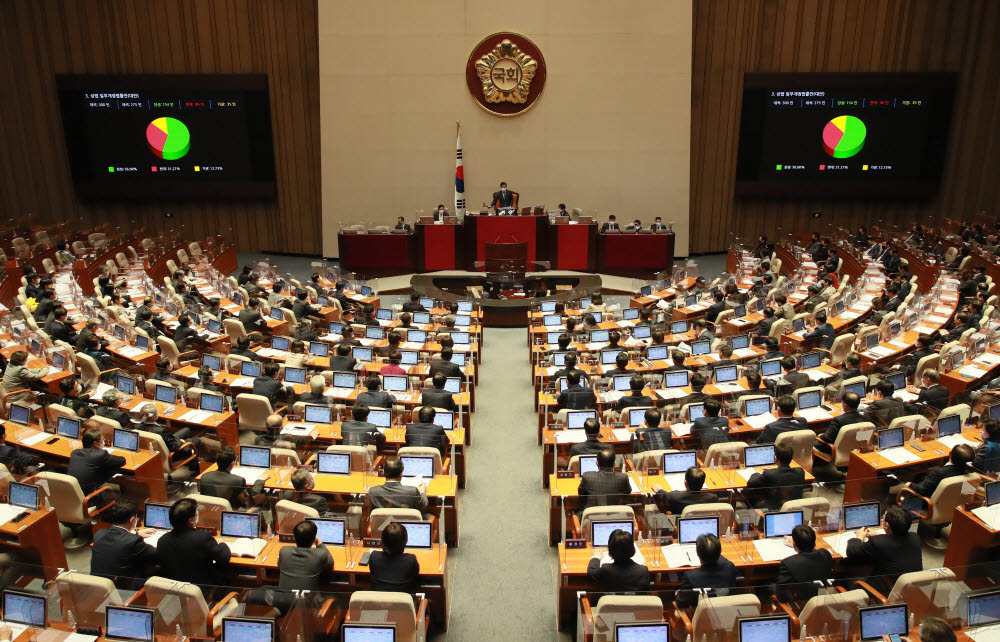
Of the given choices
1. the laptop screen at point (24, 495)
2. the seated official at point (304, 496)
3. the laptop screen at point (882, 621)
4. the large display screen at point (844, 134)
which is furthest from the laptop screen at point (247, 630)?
the large display screen at point (844, 134)

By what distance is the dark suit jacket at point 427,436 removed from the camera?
25.1ft

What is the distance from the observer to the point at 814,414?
8422mm

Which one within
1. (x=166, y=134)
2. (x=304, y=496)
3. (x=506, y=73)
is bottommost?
(x=304, y=496)

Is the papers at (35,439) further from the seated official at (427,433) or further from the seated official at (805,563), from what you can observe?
the seated official at (805,563)

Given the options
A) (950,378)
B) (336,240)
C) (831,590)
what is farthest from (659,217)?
(831,590)

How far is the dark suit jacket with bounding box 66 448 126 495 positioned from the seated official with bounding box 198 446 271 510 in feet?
3.70

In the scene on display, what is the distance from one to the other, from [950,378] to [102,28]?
20.6 metres

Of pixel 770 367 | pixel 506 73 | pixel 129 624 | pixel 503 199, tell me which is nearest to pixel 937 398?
pixel 770 367

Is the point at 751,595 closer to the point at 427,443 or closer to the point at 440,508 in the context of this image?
the point at 440,508

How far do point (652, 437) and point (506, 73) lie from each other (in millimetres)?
13683

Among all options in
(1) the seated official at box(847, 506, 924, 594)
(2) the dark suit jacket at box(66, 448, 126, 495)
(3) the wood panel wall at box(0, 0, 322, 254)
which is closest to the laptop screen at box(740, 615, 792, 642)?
(1) the seated official at box(847, 506, 924, 594)

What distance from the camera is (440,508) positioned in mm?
6758

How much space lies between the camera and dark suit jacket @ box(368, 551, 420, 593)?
5340 millimetres

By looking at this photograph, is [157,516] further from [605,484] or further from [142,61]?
[142,61]
